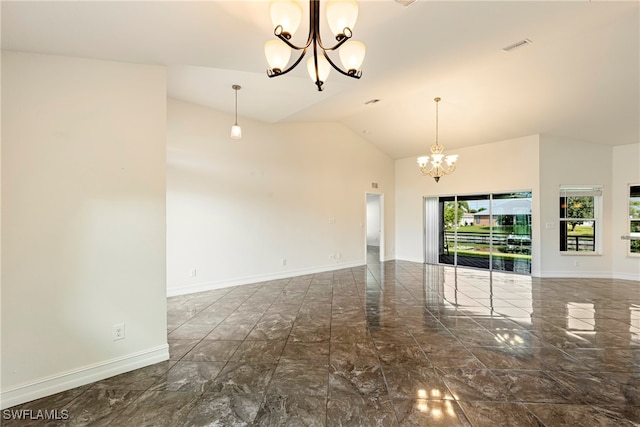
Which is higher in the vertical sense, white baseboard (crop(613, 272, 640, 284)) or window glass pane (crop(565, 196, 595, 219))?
window glass pane (crop(565, 196, 595, 219))

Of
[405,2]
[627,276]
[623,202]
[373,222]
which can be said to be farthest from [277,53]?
[373,222]

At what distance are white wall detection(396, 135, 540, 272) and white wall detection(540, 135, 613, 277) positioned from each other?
227mm

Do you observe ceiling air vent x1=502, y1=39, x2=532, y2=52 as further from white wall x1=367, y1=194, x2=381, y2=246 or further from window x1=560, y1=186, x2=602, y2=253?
white wall x1=367, y1=194, x2=381, y2=246

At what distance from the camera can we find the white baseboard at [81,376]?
1992 millimetres

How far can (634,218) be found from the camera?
231 inches

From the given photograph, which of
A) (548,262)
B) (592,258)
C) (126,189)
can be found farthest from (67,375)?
(592,258)

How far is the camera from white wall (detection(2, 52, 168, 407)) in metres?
2.04

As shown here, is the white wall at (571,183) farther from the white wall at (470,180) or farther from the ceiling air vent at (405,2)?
the ceiling air vent at (405,2)

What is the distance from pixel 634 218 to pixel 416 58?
22.4ft

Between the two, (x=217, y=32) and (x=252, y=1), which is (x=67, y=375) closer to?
(x=217, y=32)

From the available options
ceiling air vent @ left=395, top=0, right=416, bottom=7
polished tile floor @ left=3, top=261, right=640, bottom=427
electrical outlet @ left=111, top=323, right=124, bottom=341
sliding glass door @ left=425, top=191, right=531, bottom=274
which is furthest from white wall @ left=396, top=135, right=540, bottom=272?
electrical outlet @ left=111, top=323, right=124, bottom=341

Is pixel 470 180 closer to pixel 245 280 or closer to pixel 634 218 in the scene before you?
pixel 634 218

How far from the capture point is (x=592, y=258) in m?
6.09

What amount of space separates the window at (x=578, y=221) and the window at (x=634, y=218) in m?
0.54
